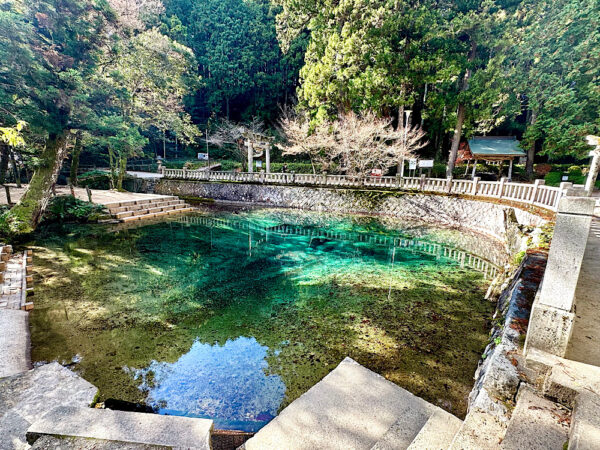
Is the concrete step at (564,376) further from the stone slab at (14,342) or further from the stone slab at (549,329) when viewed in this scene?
the stone slab at (14,342)

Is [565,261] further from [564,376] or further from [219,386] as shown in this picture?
[219,386]

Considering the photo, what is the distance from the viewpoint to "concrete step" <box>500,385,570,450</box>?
5.10 feet

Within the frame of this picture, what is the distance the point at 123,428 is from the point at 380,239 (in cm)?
949

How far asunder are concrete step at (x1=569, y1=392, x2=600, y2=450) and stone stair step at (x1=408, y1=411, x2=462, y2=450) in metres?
0.61

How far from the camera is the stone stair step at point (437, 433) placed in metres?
1.72

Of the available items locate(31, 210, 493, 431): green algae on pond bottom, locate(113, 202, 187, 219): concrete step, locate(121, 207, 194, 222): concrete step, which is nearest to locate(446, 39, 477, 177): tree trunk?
locate(31, 210, 493, 431): green algae on pond bottom

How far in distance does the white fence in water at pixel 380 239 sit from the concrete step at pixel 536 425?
5.90m

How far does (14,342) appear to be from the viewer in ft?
12.2

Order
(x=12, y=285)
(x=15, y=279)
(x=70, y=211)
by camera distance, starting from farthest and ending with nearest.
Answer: (x=70, y=211), (x=15, y=279), (x=12, y=285)

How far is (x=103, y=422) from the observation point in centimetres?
196

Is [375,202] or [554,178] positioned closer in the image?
[375,202]

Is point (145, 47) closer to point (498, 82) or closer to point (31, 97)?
point (31, 97)

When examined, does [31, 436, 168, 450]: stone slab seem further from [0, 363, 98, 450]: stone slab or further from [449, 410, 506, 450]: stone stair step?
[449, 410, 506, 450]: stone stair step

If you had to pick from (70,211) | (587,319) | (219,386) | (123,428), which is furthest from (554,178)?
(70,211)
